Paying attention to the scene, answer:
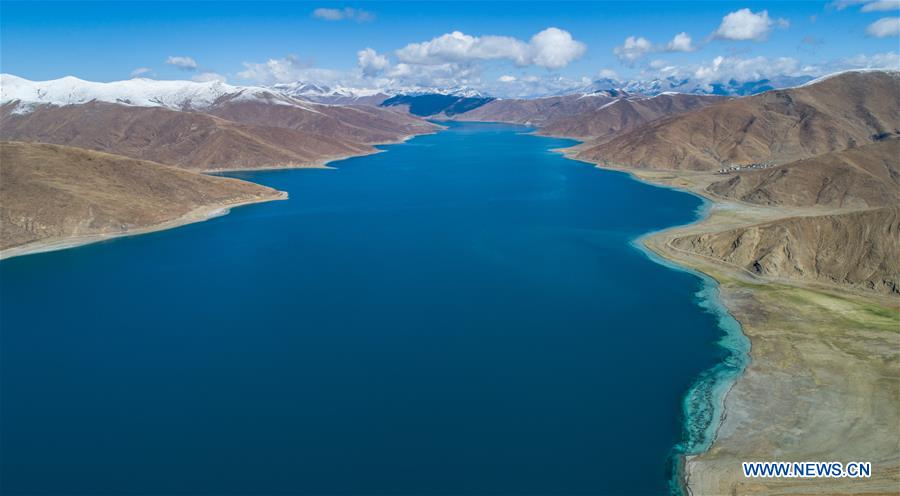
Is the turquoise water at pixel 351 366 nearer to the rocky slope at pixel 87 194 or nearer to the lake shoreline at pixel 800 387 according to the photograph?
the lake shoreline at pixel 800 387

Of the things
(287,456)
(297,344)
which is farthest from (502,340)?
(287,456)

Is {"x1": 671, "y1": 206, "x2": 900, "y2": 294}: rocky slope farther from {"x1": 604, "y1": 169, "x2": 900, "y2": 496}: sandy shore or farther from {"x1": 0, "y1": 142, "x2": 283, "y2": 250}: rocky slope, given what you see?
{"x1": 0, "y1": 142, "x2": 283, "y2": 250}: rocky slope

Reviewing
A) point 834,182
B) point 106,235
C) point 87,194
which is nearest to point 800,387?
point 834,182

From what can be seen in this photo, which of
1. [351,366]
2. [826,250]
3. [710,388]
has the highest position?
[826,250]

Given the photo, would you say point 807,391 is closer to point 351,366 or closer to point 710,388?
point 710,388

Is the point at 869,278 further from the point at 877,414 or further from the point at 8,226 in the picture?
the point at 8,226

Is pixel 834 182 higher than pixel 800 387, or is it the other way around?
pixel 834 182

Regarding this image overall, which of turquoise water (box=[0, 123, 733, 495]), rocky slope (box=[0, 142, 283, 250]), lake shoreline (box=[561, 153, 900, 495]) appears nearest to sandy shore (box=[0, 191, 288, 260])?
rocky slope (box=[0, 142, 283, 250])
